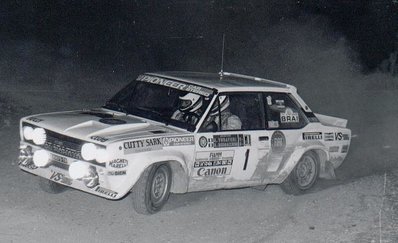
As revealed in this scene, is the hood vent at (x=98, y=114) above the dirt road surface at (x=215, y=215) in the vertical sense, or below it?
above

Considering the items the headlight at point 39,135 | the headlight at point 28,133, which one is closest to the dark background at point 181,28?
the headlight at point 28,133

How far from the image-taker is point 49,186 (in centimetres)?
793

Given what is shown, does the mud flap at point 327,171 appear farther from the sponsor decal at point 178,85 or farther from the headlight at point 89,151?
the headlight at point 89,151

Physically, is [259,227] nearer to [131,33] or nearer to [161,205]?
[161,205]

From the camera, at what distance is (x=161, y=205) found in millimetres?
7598

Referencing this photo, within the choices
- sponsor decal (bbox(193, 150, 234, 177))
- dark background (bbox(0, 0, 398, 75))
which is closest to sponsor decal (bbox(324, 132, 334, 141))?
sponsor decal (bbox(193, 150, 234, 177))

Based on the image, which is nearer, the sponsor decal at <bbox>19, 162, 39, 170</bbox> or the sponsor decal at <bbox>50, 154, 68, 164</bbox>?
the sponsor decal at <bbox>50, 154, 68, 164</bbox>

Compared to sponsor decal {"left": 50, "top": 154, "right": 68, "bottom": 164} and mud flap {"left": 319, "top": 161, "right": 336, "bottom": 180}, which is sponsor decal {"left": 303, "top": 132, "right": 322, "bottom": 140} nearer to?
mud flap {"left": 319, "top": 161, "right": 336, "bottom": 180}

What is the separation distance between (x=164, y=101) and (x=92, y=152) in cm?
160

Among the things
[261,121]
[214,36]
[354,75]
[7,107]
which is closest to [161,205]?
[261,121]

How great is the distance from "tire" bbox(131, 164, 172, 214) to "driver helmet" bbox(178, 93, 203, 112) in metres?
0.83

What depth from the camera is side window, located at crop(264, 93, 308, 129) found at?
8.47 metres

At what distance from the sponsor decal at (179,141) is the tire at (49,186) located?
4.99 feet

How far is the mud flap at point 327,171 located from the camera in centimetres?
920
